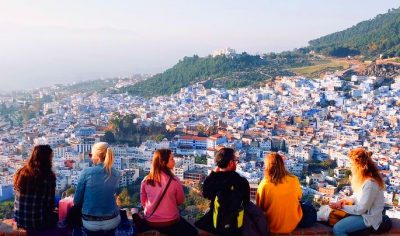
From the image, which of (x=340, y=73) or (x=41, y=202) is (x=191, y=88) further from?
(x=41, y=202)

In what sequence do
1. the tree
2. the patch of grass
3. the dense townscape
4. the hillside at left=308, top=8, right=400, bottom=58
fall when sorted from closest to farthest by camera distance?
the tree < the dense townscape < the patch of grass < the hillside at left=308, top=8, right=400, bottom=58

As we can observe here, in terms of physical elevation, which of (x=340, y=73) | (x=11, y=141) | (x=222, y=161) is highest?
(x=340, y=73)

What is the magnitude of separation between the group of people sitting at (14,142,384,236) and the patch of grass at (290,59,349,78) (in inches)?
1671

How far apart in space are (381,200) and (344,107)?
3214 centimetres

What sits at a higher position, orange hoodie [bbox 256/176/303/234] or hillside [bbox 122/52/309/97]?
hillside [bbox 122/52/309/97]

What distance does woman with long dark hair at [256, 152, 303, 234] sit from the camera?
282 cm

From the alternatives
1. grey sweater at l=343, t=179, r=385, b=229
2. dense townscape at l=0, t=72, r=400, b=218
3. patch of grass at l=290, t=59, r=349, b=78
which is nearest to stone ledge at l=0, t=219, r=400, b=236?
grey sweater at l=343, t=179, r=385, b=229

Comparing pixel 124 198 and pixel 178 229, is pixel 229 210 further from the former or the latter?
pixel 124 198

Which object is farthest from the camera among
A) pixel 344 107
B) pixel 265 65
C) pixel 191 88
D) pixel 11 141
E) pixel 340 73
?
pixel 265 65

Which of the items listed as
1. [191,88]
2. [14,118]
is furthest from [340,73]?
[14,118]

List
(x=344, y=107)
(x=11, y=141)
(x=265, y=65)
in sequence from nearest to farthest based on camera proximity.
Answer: (x=11, y=141), (x=344, y=107), (x=265, y=65)

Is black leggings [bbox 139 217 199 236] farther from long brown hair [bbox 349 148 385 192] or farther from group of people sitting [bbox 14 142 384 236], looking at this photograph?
long brown hair [bbox 349 148 385 192]

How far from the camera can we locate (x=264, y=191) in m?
2.85

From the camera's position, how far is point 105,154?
8.94ft
